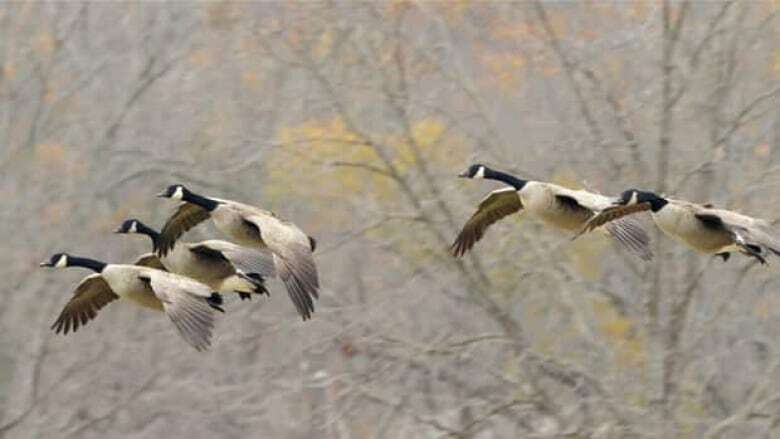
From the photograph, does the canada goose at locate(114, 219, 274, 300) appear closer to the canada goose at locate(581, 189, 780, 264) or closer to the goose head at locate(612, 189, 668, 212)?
the canada goose at locate(581, 189, 780, 264)

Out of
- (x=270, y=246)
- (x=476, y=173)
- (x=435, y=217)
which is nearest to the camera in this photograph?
(x=270, y=246)

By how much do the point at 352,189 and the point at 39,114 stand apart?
226 inches

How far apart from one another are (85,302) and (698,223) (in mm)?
3670

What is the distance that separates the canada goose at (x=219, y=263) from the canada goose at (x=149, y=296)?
1.25ft

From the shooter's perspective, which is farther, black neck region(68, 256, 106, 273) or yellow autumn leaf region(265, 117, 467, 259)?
yellow autumn leaf region(265, 117, 467, 259)

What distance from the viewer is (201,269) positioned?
11.5 m

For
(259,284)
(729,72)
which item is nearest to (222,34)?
(729,72)

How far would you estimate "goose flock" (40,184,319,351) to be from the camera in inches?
392

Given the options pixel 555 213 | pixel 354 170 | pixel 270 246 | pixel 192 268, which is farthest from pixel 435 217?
pixel 270 246

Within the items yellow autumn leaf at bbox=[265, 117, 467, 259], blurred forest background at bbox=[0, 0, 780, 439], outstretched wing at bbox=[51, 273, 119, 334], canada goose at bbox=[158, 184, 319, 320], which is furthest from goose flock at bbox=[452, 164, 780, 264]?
yellow autumn leaf at bbox=[265, 117, 467, 259]

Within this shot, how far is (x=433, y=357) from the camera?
18.1 metres

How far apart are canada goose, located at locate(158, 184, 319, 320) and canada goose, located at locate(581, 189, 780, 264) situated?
4.82ft

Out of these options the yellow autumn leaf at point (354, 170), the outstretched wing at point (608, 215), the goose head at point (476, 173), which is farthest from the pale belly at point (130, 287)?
the yellow autumn leaf at point (354, 170)

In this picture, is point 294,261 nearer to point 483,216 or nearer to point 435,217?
point 483,216
